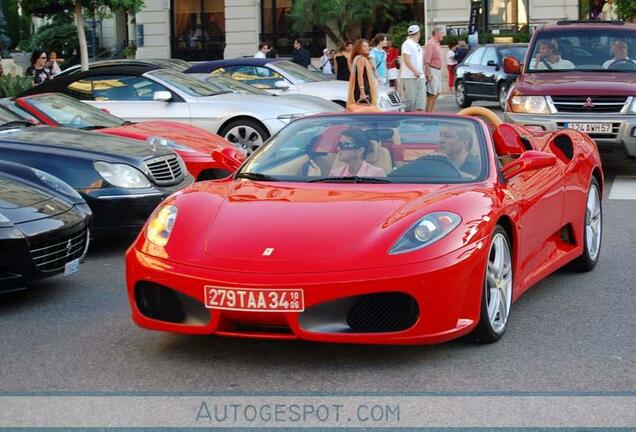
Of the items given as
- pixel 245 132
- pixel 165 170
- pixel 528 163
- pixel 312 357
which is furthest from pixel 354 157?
pixel 245 132

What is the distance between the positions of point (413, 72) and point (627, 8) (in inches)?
692

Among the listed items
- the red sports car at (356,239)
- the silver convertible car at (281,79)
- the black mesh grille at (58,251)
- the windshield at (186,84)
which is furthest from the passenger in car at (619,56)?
the black mesh grille at (58,251)

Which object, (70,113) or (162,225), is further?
(70,113)

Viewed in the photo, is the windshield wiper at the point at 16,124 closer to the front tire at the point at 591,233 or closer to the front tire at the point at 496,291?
the front tire at the point at 591,233

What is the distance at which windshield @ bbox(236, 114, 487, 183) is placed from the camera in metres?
6.70

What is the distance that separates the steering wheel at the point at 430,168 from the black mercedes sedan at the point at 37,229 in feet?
7.38

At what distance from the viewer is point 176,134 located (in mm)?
12469

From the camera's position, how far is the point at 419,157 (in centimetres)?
678

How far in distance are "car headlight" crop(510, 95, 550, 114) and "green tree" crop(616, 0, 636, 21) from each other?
2200 cm

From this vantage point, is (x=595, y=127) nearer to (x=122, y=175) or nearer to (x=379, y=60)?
(x=122, y=175)

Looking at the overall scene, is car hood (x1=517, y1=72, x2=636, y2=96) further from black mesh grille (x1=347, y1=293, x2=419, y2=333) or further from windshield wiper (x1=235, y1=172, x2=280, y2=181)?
black mesh grille (x1=347, y1=293, x2=419, y2=333)

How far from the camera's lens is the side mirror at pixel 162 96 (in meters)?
15.0

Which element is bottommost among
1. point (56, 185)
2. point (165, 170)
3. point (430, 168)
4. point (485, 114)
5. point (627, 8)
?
point (165, 170)

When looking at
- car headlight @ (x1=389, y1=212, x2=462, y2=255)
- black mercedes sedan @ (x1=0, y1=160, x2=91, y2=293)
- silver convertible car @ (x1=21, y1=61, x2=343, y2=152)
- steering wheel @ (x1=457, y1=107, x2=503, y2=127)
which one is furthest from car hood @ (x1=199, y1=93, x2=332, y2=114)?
car headlight @ (x1=389, y1=212, x2=462, y2=255)
